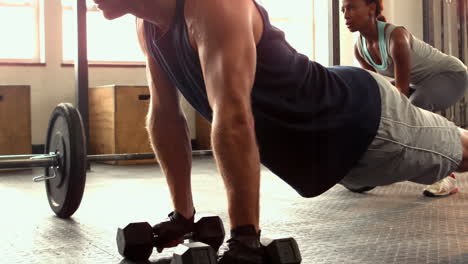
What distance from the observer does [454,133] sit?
5.16 ft

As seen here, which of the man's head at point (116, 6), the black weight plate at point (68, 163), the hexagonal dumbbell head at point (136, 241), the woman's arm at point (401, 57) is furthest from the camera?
the woman's arm at point (401, 57)

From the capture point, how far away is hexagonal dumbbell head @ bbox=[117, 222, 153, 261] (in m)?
1.51

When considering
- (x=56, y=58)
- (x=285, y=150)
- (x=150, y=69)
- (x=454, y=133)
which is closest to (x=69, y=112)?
(x=150, y=69)

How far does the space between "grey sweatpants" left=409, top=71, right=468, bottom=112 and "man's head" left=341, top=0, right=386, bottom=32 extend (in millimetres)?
441

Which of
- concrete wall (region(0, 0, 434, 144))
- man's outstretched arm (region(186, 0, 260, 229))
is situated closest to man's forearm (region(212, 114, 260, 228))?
man's outstretched arm (region(186, 0, 260, 229))

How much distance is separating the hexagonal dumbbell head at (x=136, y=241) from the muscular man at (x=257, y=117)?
5 cm

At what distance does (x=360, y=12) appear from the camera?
8.93ft

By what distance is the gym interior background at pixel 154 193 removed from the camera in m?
1.72

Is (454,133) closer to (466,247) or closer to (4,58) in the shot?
(466,247)

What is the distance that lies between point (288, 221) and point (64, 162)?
0.89 meters

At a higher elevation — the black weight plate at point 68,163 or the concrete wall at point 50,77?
the concrete wall at point 50,77

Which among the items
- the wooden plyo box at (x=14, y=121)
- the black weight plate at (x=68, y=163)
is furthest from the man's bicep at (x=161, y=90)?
the wooden plyo box at (x=14, y=121)

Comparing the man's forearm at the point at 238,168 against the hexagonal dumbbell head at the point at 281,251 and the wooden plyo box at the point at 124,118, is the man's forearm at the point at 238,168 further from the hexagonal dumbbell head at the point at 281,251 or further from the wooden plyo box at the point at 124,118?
the wooden plyo box at the point at 124,118

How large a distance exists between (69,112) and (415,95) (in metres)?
1.66
